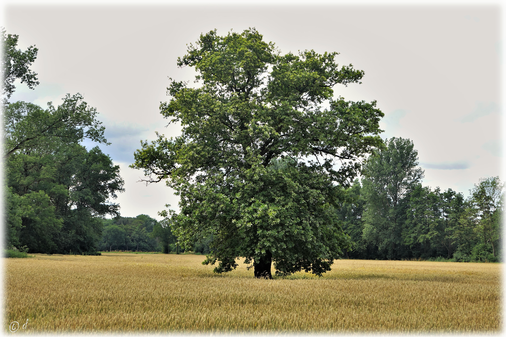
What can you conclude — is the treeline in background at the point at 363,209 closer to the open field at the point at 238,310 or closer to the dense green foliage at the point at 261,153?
the dense green foliage at the point at 261,153

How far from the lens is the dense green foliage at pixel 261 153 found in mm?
16547

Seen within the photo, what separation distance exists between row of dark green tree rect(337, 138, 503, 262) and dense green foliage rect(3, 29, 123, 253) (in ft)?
137

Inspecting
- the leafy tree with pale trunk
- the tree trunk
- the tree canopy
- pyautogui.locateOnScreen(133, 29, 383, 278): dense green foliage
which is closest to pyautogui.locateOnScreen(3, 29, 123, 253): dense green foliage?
the tree canopy

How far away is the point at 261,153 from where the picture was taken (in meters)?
19.0

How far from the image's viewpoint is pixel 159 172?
68.5 ft

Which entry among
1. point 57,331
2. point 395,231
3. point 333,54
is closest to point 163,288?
point 57,331

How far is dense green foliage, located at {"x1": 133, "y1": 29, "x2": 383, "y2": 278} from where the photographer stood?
16547mm

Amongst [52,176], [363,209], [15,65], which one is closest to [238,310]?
[15,65]

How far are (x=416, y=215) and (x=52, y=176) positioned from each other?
62.6 metres

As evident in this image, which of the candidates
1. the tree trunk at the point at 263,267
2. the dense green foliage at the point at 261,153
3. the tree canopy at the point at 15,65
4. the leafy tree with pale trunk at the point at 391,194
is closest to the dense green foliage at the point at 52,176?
the tree canopy at the point at 15,65

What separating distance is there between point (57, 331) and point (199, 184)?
1132 centimetres

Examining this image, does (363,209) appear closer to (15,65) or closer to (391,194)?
(391,194)

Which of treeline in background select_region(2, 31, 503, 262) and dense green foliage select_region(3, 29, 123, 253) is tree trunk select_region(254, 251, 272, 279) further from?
treeline in background select_region(2, 31, 503, 262)

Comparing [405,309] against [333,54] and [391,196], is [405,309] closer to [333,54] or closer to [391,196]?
[333,54]
